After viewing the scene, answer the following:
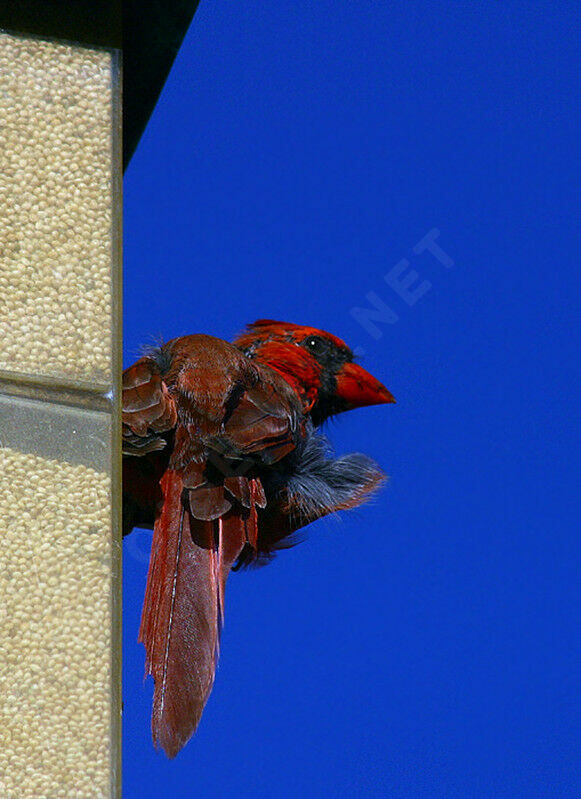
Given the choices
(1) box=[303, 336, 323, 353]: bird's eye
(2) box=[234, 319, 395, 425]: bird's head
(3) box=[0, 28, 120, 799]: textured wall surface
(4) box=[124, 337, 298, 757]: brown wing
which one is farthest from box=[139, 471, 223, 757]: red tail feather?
(1) box=[303, 336, 323, 353]: bird's eye

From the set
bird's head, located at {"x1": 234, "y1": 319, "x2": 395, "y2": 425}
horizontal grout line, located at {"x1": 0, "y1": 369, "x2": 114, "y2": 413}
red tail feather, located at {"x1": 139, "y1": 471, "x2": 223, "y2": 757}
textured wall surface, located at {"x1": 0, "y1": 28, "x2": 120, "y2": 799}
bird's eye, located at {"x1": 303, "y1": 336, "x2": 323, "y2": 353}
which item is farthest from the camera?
bird's eye, located at {"x1": 303, "y1": 336, "x2": 323, "y2": 353}

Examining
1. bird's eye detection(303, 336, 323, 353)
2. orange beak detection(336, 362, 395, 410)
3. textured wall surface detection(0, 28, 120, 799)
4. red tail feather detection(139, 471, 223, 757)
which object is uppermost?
textured wall surface detection(0, 28, 120, 799)

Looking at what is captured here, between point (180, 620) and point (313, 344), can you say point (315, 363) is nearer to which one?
point (313, 344)

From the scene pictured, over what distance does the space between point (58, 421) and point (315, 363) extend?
6.78 feet

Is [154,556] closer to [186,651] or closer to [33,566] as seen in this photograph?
[186,651]

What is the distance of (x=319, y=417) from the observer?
5.23m

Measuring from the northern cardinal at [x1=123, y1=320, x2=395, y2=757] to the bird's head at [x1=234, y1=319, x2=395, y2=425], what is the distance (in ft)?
0.39

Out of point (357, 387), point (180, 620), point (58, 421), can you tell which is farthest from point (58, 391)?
point (357, 387)

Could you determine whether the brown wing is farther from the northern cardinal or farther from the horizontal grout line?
the horizontal grout line

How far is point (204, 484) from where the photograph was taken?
4.03 m

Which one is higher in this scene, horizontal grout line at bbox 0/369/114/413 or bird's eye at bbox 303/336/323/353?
horizontal grout line at bbox 0/369/114/413

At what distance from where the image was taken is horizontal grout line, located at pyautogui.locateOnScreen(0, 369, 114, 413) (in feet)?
10.2

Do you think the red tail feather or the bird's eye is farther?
the bird's eye

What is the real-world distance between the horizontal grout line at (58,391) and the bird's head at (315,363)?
1853mm
